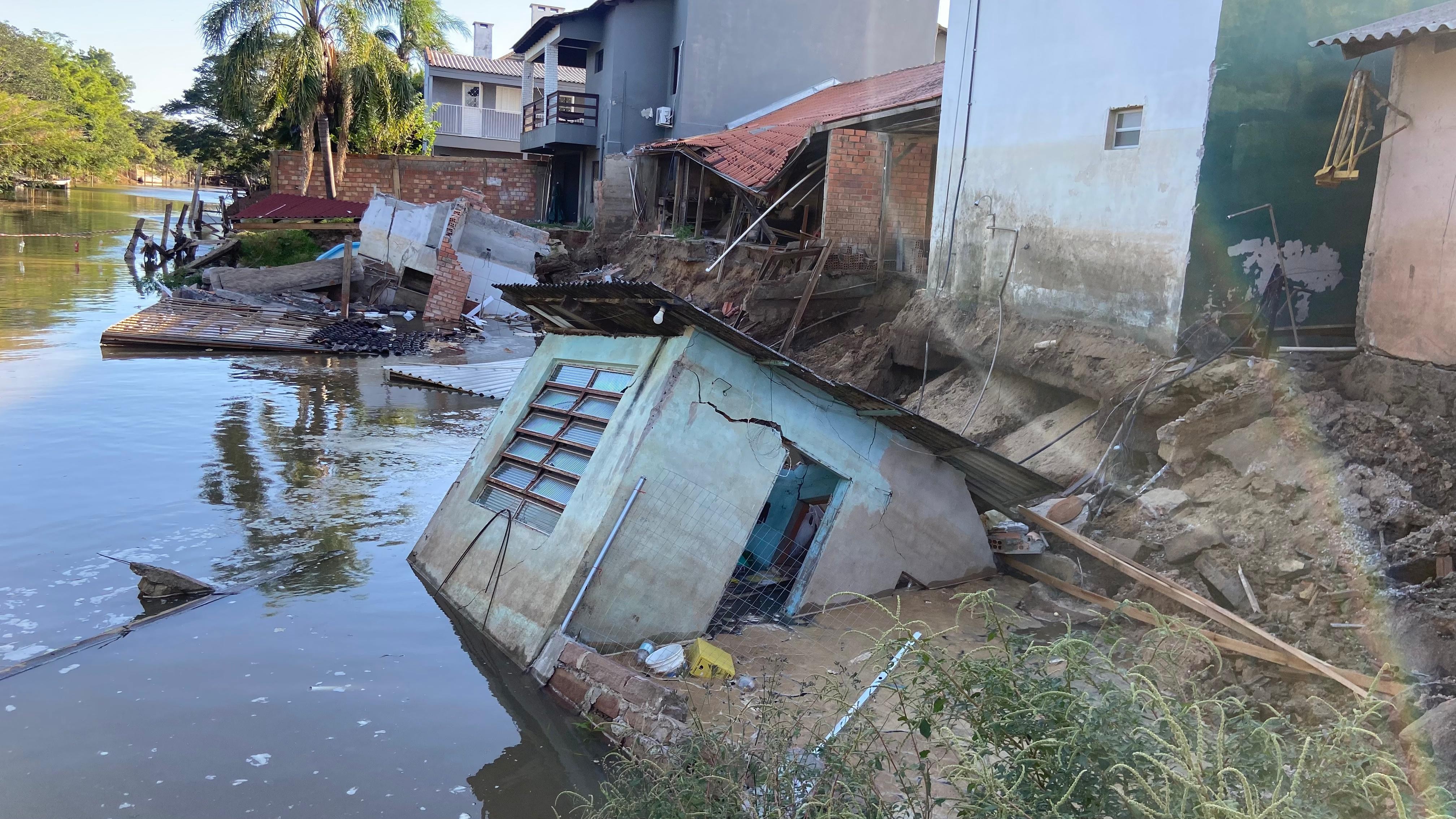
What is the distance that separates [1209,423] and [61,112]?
241ft

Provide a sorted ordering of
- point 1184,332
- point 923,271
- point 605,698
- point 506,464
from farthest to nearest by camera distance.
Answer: point 923,271 → point 1184,332 → point 506,464 → point 605,698

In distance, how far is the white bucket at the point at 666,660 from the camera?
5.89 metres

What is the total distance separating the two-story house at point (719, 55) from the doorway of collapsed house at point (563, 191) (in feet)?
12.9

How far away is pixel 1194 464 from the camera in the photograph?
310 inches

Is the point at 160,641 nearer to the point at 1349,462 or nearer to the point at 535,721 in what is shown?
the point at 535,721

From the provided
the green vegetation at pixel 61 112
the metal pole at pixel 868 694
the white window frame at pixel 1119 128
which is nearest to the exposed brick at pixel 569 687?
the metal pole at pixel 868 694

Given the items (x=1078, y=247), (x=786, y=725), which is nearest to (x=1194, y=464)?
(x=1078, y=247)

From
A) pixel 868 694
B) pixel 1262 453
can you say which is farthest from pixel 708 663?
pixel 1262 453

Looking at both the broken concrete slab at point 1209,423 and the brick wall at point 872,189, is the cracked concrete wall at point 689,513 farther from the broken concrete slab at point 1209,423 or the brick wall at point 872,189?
the brick wall at point 872,189

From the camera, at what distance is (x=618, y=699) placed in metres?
5.30

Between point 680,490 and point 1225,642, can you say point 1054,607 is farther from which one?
point 680,490

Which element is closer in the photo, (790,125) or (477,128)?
(790,125)

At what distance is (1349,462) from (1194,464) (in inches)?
44.2

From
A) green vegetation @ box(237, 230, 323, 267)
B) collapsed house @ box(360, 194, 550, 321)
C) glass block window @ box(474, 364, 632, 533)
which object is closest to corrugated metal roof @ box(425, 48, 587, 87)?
green vegetation @ box(237, 230, 323, 267)
